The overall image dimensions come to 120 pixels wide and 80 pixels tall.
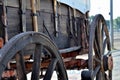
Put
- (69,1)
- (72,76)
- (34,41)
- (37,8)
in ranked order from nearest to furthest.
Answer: (34,41) < (37,8) < (69,1) < (72,76)

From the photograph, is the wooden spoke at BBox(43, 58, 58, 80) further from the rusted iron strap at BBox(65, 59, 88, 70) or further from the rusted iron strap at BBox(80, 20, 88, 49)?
the rusted iron strap at BBox(80, 20, 88, 49)

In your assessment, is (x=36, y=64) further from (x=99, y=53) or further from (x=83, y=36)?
(x=83, y=36)

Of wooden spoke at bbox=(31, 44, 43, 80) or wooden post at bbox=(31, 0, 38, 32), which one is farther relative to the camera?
wooden post at bbox=(31, 0, 38, 32)

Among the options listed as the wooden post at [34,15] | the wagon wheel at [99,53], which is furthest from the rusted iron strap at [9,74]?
the wagon wheel at [99,53]

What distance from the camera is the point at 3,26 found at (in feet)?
8.97

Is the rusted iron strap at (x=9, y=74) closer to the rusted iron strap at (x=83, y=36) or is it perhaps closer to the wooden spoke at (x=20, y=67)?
the wooden spoke at (x=20, y=67)

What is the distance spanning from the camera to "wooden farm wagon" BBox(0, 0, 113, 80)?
8.21 feet

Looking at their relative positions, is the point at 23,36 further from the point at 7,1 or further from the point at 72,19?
the point at 72,19

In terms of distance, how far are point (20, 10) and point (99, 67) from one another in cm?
198

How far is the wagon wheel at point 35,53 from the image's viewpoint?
7.32 feet

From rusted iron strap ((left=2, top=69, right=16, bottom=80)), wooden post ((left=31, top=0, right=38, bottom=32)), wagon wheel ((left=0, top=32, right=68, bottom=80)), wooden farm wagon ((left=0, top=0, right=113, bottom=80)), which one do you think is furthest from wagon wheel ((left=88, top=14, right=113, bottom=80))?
rusted iron strap ((left=2, top=69, right=16, bottom=80))

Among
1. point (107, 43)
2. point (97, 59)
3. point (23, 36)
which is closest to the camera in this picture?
point (23, 36)

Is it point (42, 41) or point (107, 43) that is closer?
point (42, 41)

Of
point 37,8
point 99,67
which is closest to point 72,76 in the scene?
point 99,67
